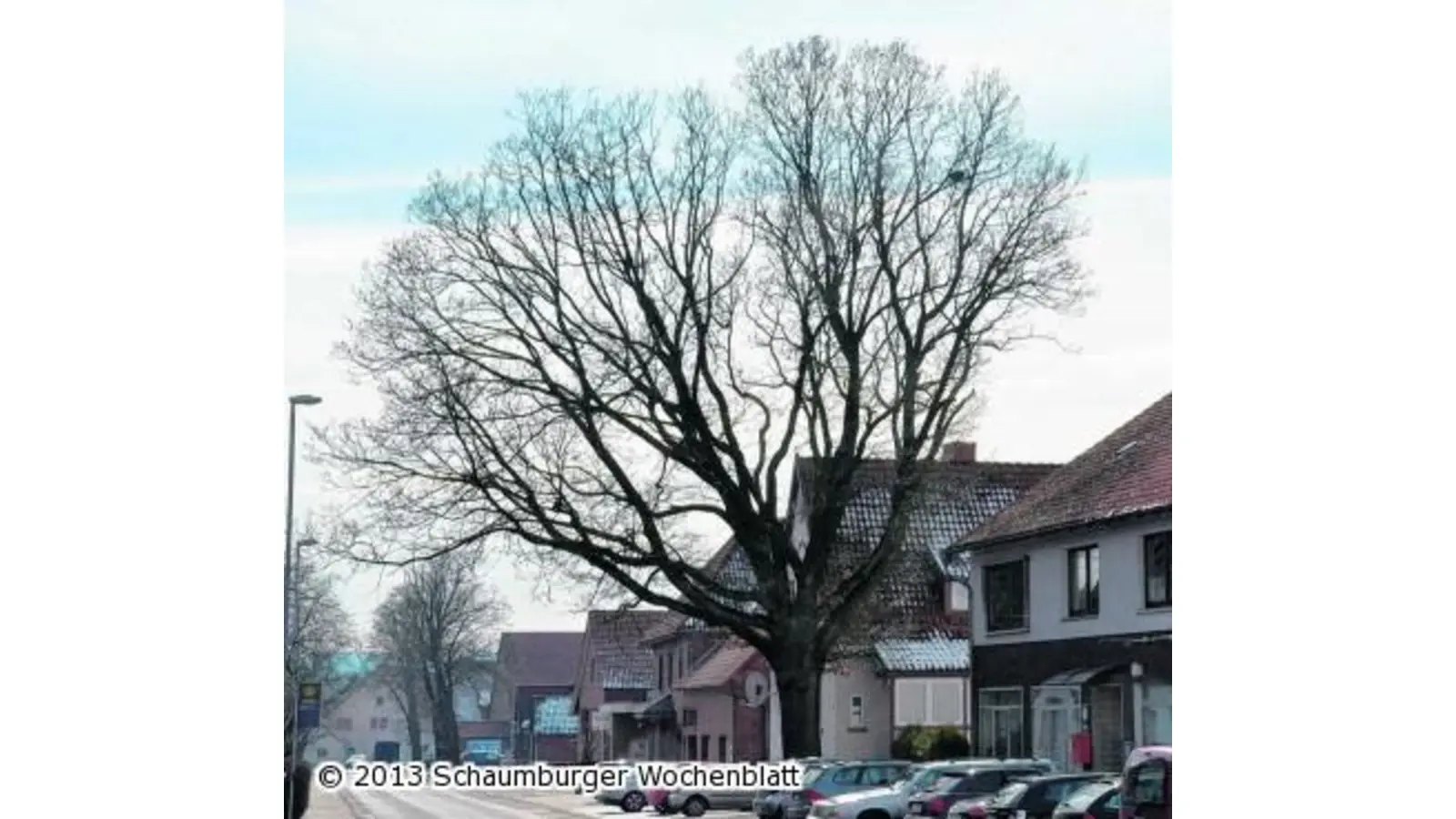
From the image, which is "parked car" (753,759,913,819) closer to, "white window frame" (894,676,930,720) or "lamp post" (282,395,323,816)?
"lamp post" (282,395,323,816)

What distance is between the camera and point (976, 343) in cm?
3972

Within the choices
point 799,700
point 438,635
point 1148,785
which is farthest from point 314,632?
point 1148,785

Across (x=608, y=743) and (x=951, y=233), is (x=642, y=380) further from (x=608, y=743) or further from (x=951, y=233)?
(x=608, y=743)

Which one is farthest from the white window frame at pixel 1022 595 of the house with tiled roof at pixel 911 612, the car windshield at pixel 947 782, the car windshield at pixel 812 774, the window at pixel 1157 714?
the car windshield at pixel 947 782

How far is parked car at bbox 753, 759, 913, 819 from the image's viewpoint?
115 ft

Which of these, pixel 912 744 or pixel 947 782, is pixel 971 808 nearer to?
pixel 947 782

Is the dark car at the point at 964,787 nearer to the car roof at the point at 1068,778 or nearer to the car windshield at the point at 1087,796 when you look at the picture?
the car roof at the point at 1068,778

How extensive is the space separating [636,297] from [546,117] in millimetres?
4806

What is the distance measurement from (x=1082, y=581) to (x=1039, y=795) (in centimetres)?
1029

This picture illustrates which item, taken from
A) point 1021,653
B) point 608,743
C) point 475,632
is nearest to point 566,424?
point 475,632

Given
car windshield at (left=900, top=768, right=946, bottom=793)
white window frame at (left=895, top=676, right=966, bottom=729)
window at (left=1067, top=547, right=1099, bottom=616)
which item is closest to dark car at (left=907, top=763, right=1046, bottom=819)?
car windshield at (left=900, top=768, right=946, bottom=793)

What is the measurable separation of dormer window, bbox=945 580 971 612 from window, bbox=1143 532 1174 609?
10.1m

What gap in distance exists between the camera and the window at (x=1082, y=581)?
124ft

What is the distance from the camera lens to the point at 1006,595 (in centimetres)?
4172
